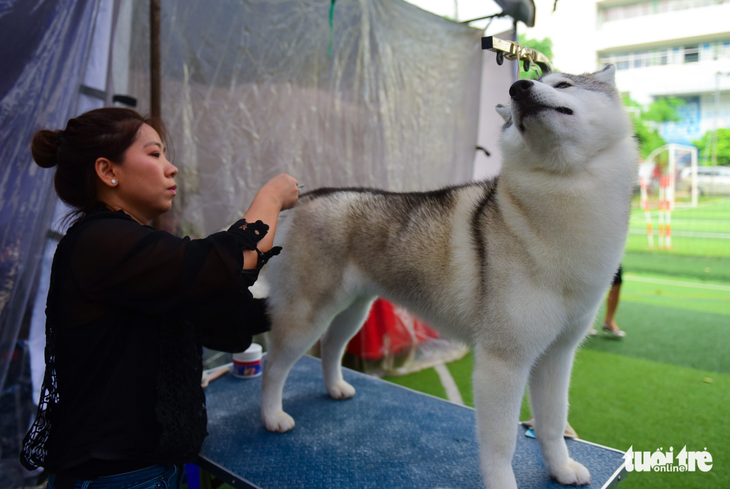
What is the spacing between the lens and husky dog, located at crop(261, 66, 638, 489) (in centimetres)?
128

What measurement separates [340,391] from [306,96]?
6.49 ft

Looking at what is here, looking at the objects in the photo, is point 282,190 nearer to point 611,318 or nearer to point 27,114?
point 27,114

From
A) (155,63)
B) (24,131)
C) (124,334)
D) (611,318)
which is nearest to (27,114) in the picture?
(24,131)

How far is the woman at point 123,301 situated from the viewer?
1.12 m

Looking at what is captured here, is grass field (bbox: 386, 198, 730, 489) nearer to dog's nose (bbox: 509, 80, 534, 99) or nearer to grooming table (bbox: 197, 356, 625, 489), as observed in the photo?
→ grooming table (bbox: 197, 356, 625, 489)

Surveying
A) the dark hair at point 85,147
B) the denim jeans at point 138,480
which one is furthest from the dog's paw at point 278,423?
the dark hair at point 85,147

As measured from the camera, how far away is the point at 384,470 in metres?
1.68

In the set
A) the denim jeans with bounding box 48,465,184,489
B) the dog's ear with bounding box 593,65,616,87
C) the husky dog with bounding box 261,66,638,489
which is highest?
the dog's ear with bounding box 593,65,616,87

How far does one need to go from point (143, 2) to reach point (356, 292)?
1915mm

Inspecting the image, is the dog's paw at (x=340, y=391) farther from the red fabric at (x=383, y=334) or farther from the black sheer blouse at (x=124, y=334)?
the red fabric at (x=383, y=334)

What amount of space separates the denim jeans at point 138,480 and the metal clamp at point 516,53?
5.32 ft

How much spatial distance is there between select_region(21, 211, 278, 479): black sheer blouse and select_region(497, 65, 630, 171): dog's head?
0.80 m

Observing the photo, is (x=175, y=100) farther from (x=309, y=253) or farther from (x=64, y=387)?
(x=64, y=387)

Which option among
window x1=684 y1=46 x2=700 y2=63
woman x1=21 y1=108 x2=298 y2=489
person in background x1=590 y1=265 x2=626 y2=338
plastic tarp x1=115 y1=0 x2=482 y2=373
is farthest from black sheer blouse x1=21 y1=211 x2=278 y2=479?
window x1=684 y1=46 x2=700 y2=63
